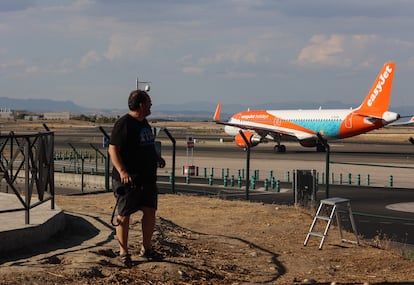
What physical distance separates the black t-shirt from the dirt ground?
1.13 m

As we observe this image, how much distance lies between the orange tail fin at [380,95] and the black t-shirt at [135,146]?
4858 centimetres

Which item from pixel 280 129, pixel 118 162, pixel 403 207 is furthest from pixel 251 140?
pixel 118 162

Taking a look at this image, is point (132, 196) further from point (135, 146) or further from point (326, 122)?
point (326, 122)

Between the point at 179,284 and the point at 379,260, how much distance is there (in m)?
3.88

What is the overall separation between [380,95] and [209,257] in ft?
157

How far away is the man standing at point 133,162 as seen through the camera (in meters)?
8.73

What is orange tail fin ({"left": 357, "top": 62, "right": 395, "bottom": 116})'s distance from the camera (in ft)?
184

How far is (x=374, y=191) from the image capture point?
89.1 feet

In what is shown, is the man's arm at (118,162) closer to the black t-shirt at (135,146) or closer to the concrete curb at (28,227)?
the black t-shirt at (135,146)

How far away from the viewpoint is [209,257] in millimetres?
10328

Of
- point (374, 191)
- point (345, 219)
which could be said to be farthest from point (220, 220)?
point (374, 191)

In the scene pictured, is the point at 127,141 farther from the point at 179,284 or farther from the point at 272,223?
the point at 272,223

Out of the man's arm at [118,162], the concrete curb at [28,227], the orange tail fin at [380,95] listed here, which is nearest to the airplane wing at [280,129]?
the orange tail fin at [380,95]

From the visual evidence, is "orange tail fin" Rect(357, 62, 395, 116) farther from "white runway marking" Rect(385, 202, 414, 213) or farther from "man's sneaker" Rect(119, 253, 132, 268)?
"man's sneaker" Rect(119, 253, 132, 268)
